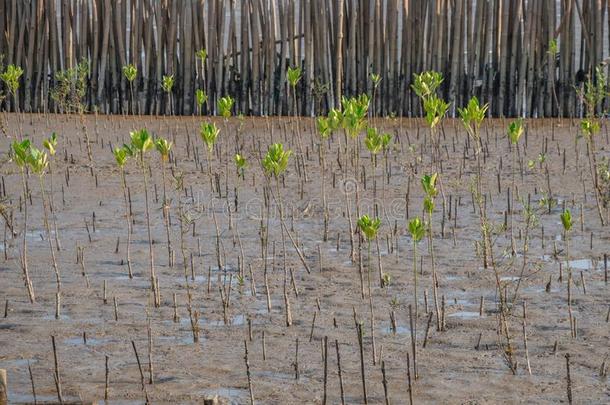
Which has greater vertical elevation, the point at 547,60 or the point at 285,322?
the point at 547,60

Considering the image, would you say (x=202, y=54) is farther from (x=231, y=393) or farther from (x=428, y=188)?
(x=231, y=393)

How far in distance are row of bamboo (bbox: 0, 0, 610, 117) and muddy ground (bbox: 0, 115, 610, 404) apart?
159 cm

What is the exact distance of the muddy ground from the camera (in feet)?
17.0

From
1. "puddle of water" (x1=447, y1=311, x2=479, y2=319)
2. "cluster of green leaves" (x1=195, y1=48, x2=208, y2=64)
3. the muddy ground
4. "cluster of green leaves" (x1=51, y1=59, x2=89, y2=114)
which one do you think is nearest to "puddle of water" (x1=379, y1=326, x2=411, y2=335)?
the muddy ground

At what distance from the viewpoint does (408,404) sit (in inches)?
193

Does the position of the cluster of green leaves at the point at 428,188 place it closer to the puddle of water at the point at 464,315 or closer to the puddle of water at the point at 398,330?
the puddle of water at the point at 464,315

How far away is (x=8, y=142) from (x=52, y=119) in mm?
1074

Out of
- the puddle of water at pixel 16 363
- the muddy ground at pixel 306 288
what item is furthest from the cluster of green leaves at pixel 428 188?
the puddle of water at pixel 16 363

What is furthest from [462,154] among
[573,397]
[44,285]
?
[573,397]

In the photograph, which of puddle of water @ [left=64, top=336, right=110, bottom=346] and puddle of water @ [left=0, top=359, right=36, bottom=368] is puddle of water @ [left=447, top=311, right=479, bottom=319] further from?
puddle of water @ [left=0, top=359, right=36, bottom=368]

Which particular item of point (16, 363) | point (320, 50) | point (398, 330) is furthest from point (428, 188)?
point (320, 50)

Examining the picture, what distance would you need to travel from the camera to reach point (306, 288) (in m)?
6.60

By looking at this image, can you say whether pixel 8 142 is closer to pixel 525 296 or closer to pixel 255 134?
pixel 255 134

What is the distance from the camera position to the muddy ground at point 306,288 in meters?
5.18
